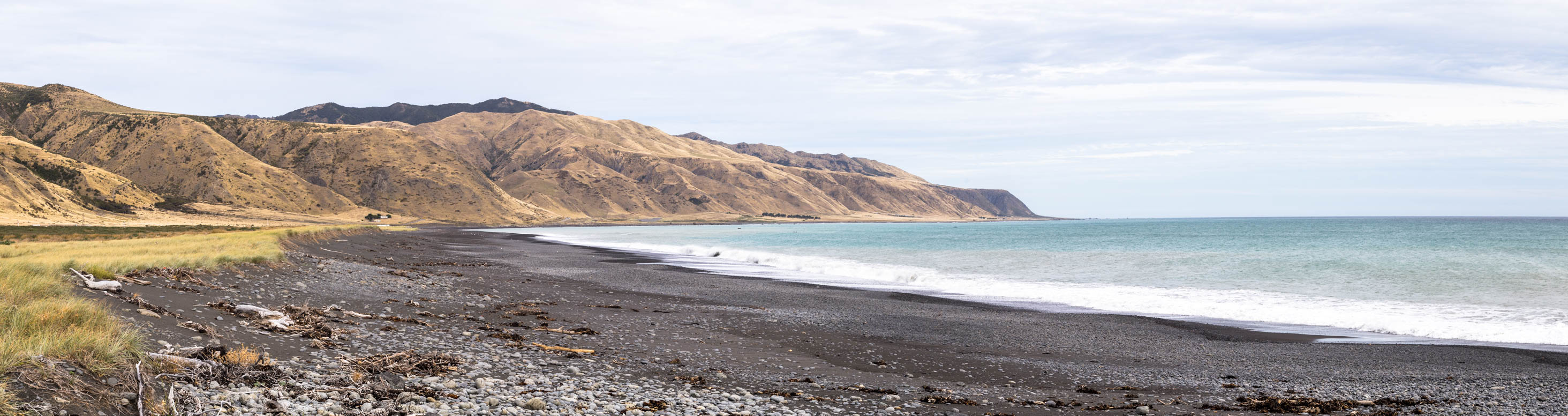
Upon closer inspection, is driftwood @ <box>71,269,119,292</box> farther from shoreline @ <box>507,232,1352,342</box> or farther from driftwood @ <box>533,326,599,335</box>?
shoreline @ <box>507,232,1352,342</box>

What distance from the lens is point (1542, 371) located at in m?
12.2

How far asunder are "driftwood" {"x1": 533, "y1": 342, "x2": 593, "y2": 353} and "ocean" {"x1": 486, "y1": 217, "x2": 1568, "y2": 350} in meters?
13.9

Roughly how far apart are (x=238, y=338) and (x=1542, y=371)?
19113mm

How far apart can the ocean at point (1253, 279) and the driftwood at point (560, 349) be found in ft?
45.7

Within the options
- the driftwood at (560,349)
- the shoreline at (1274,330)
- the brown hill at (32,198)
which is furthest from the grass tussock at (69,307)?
the brown hill at (32,198)

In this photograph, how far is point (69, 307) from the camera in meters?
7.95

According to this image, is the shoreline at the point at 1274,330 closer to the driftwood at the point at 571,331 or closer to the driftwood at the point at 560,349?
the driftwood at the point at 571,331

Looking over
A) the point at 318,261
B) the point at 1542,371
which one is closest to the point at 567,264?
the point at 318,261

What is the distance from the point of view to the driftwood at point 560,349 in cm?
1197

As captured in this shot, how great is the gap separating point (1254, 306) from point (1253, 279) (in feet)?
33.9

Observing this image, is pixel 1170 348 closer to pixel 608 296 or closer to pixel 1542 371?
pixel 1542 371

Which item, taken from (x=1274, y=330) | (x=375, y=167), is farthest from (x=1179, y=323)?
(x=375, y=167)

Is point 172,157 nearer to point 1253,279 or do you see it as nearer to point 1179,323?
point 1253,279

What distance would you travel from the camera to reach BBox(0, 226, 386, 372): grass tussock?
6344mm
